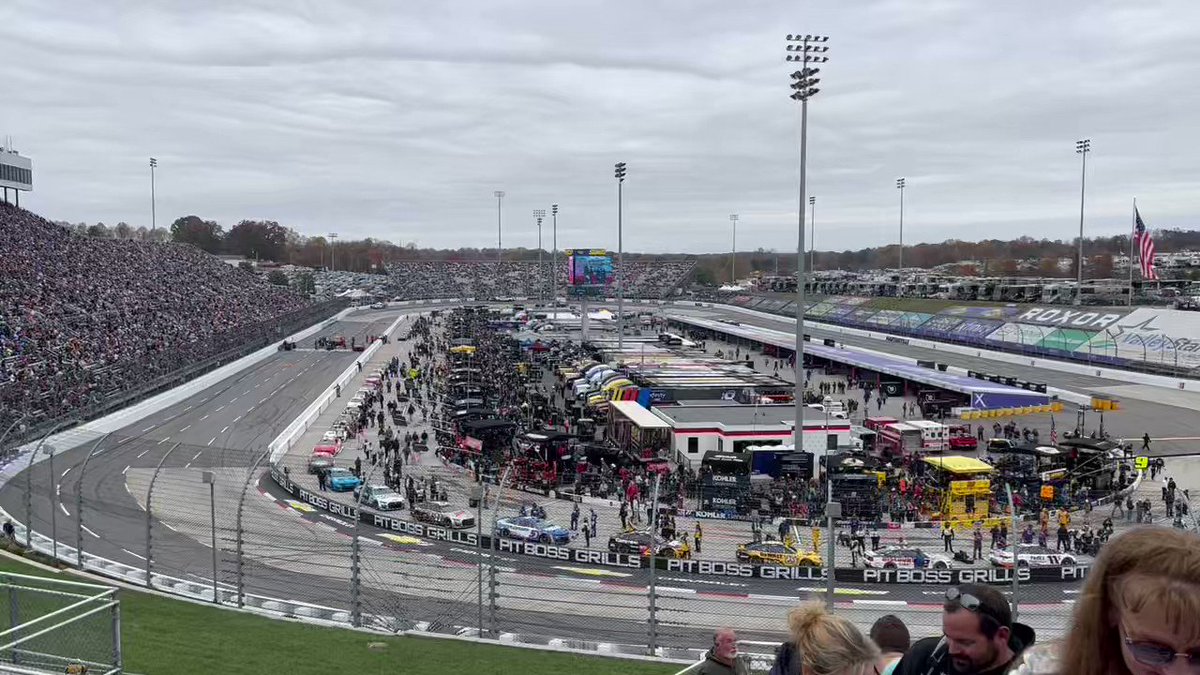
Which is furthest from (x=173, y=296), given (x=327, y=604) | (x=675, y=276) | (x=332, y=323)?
(x=675, y=276)

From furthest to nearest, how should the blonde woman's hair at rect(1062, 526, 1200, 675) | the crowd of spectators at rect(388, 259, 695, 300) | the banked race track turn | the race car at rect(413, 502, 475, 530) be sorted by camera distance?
the crowd of spectators at rect(388, 259, 695, 300) < the race car at rect(413, 502, 475, 530) < the banked race track turn < the blonde woman's hair at rect(1062, 526, 1200, 675)

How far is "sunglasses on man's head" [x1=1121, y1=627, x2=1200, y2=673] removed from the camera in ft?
6.21

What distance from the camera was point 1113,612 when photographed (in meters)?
1.99

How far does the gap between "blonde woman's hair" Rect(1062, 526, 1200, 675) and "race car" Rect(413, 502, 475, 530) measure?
1876cm

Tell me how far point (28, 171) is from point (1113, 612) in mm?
79153

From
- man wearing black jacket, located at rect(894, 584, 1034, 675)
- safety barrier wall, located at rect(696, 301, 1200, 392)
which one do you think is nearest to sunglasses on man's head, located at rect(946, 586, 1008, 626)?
man wearing black jacket, located at rect(894, 584, 1034, 675)

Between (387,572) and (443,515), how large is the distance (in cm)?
556

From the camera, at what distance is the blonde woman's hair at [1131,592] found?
73.9 inches

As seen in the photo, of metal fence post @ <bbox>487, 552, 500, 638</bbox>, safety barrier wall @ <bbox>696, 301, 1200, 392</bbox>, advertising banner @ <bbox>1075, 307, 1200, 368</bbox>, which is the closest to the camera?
metal fence post @ <bbox>487, 552, 500, 638</bbox>

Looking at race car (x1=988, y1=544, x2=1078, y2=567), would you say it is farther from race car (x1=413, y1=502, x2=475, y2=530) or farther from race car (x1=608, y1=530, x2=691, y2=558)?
race car (x1=413, y1=502, x2=475, y2=530)

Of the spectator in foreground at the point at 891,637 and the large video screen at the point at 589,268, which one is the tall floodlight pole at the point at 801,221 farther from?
the large video screen at the point at 589,268

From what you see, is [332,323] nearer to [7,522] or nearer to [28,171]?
[28,171]

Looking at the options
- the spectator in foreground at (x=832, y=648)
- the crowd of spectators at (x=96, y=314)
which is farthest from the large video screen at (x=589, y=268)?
the spectator in foreground at (x=832, y=648)

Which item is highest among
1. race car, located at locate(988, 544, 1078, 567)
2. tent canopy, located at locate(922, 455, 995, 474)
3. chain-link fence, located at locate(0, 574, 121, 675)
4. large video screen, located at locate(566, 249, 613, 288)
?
large video screen, located at locate(566, 249, 613, 288)
